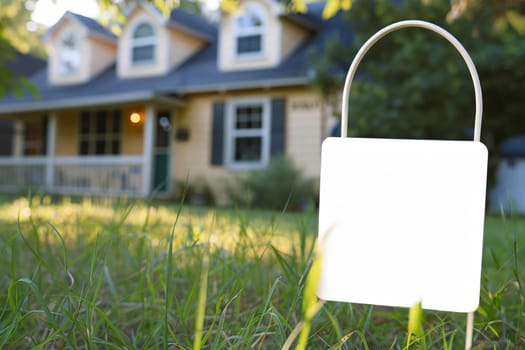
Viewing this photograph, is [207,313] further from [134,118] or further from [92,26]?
[92,26]

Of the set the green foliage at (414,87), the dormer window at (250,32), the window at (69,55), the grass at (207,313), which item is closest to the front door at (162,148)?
the dormer window at (250,32)

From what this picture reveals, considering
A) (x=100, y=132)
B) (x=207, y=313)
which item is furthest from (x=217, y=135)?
(x=207, y=313)

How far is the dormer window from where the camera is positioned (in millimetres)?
12070

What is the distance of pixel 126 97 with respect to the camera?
477 inches

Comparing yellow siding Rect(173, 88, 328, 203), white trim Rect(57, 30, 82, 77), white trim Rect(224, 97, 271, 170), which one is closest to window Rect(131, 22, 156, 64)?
yellow siding Rect(173, 88, 328, 203)

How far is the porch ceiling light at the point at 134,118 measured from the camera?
520 inches

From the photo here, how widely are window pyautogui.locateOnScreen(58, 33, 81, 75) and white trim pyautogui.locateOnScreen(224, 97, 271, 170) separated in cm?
619

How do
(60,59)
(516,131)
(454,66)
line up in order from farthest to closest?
(60,59) < (516,131) < (454,66)

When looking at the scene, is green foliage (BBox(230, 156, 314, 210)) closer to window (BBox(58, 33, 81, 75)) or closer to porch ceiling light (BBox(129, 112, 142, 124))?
porch ceiling light (BBox(129, 112, 142, 124))

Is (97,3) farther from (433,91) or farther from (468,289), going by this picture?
(433,91)

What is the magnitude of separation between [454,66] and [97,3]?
608 cm

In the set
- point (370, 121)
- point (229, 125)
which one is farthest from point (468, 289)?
point (229, 125)

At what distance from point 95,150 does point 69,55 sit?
3270 mm

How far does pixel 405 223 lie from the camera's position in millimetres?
919
